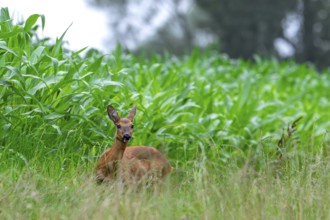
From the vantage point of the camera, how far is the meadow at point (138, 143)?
15.6 ft

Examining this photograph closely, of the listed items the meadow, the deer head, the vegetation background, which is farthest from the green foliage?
the vegetation background

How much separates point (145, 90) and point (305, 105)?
14.7ft

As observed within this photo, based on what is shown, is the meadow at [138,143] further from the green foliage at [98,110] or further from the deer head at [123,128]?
the deer head at [123,128]

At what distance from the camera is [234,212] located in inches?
185

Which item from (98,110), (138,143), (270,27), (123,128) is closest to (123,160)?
(123,128)

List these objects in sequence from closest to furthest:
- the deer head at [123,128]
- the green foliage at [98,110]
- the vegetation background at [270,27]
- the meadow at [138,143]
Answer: the meadow at [138,143] < the deer head at [123,128] < the green foliage at [98,110] < the vegetation background at [270,27]

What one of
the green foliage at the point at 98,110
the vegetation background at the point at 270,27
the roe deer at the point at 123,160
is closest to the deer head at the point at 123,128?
the roe deer at the point at 123,160

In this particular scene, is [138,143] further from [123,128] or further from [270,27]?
[270,27]

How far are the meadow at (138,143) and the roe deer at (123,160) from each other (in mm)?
130

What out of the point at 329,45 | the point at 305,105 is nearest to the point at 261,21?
the point at 329,45

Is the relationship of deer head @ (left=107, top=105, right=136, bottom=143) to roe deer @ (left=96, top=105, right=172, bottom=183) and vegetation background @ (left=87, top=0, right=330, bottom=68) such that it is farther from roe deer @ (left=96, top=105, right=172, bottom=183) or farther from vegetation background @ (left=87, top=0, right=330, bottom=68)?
vegetation background @ (left=87, top=0, right=330, bottom=68)

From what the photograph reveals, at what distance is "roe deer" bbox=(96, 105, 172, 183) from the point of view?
5.61 m

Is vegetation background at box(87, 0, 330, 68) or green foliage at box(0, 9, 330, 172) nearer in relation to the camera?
green foliage at box(0, 9, 330, 172)

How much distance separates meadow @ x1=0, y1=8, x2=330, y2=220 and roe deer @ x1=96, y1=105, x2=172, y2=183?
0.13 metres
